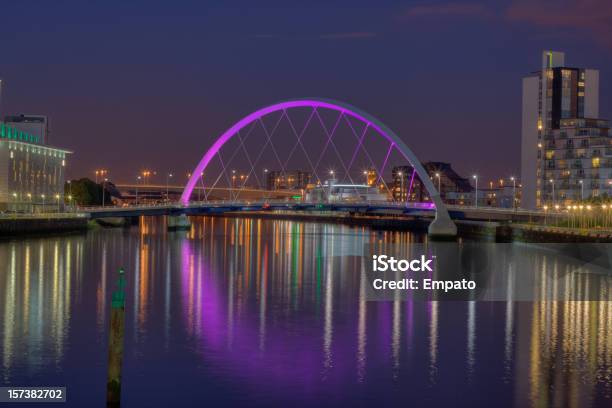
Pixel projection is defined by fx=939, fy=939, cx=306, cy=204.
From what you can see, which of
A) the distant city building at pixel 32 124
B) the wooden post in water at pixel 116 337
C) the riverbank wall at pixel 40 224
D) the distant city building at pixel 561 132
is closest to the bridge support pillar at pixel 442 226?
the distant city building at pixel 561 132

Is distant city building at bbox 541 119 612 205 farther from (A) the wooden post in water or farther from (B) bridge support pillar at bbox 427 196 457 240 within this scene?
→ (A) the wooden post in water

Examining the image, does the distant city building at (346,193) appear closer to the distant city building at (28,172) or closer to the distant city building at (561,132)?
the distant city building at (561,132)

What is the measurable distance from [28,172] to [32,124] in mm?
12666

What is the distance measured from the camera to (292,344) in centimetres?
2581

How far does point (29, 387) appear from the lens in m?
20.6

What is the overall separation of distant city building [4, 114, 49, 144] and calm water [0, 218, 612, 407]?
7249cm

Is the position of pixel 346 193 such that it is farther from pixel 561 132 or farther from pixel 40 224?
pixel 40 224

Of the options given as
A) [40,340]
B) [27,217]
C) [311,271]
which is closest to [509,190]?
[27,217]

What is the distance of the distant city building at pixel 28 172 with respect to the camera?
95.0 m

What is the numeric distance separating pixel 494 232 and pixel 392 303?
141ft

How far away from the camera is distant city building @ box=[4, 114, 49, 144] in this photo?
367 ft

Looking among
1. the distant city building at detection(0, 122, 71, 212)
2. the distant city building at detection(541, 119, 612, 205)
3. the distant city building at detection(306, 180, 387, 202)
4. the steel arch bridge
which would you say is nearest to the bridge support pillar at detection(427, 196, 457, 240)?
the steel arch bridge

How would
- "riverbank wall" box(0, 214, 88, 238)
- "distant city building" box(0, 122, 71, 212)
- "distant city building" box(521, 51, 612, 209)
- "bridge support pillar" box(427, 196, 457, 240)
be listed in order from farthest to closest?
"distant city building" box(521, 51, 612, 209) < "distant city building" box(0, 122, 71, 212) < "bridge support pillar" box(427, 196, 457, 240) < "riverbank wall" box(0, 214, 88, 238)

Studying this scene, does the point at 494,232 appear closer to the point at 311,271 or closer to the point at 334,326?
the point at 311,271
